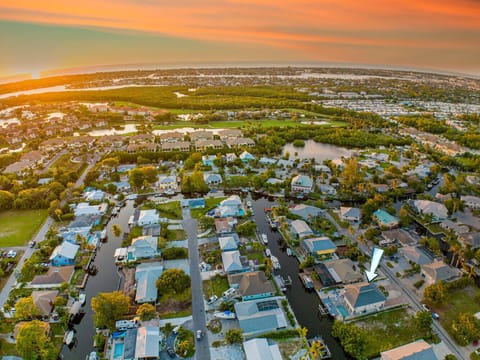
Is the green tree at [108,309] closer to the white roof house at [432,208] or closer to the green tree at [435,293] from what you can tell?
the green tree at [435,293]

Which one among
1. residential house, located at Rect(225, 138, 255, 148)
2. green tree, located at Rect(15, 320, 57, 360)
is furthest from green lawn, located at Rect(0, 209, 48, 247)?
residential house, located at Rect(225, 138, 255, 148)

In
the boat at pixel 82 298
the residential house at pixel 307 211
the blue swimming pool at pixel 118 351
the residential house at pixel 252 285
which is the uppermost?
the residential house at pixel 307 211

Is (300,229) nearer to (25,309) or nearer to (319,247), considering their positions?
(319,247)

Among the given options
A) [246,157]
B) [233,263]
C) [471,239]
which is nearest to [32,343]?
[233,263]

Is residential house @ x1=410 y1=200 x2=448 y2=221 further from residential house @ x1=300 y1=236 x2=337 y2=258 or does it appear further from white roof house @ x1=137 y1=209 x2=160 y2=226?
white roof house @ x1=137 y1=209 x2=160 y2=226

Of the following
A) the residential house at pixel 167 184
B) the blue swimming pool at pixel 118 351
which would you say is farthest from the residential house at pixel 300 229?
the blue swimming pool at pixel 118 351
